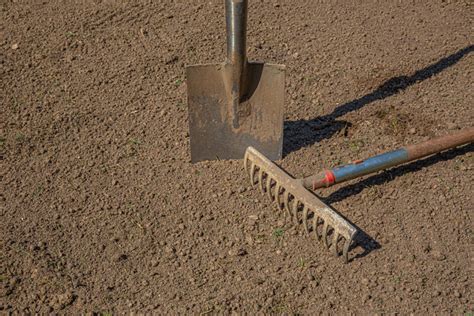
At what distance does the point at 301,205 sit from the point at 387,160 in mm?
574

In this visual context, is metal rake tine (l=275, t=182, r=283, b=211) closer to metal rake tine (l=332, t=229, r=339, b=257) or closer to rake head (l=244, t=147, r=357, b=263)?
rake head (l=244, t=147, r=357, b=263)

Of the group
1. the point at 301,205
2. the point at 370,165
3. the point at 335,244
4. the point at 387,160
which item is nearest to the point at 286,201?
the point at 301,205

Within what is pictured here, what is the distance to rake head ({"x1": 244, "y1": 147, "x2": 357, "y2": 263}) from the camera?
3.46 meters

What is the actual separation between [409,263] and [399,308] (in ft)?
1.01

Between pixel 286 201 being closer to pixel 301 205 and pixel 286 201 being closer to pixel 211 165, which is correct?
pixel 301 205

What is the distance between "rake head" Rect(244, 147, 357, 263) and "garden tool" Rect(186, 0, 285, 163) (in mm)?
173

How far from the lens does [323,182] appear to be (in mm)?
3732

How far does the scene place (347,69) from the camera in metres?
4.92

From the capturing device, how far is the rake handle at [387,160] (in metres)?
3.73

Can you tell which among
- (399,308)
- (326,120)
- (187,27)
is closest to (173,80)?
(187,27)

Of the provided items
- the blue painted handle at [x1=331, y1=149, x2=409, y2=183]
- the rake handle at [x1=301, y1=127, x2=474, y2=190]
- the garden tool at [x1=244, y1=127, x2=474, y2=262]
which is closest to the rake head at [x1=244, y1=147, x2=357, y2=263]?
the garden tool at [x1=244, y1=127, x2=474, y2=262]

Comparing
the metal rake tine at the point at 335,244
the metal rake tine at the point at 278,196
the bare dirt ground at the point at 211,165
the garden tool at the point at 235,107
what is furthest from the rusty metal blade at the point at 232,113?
the metal rake tine at the point at 335,244

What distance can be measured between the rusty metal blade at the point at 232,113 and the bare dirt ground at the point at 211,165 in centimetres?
13

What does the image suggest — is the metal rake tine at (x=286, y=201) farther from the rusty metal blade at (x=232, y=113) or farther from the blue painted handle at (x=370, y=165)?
the rusty metal blade at (x=232, y=113)
